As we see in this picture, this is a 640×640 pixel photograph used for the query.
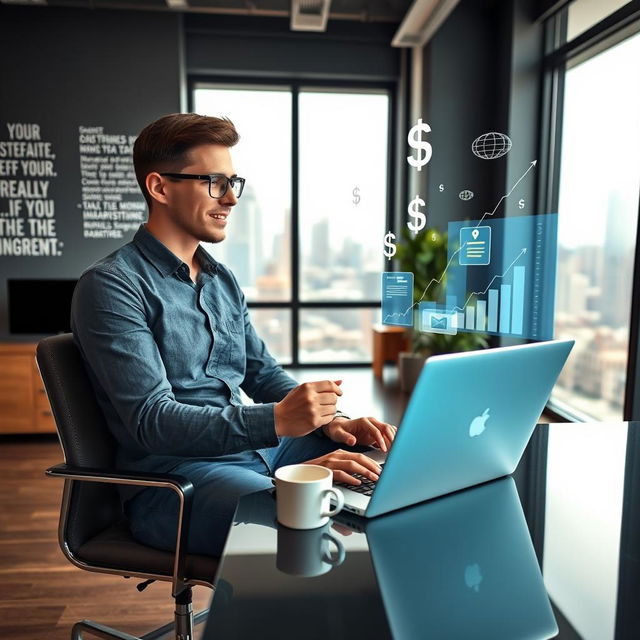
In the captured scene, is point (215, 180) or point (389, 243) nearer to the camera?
point (215, 180)

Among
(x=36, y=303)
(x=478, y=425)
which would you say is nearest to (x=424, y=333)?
(x=36, y=303)

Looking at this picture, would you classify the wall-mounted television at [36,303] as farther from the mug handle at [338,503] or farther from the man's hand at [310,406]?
the mug handle at [338,503]

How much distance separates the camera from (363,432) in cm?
120

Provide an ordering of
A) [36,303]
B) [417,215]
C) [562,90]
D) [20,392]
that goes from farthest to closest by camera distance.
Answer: [36,303]
[20,392]
[562,90]
[417,215]

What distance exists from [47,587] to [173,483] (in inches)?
52.8

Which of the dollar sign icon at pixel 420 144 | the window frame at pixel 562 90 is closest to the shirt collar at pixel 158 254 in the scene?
the dollar sign icon at pixel 420 144

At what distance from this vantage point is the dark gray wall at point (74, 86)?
408cm

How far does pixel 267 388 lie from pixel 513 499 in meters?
0.84

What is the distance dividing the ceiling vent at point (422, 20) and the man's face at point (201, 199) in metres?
2.76

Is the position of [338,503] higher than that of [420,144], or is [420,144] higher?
[420,144]

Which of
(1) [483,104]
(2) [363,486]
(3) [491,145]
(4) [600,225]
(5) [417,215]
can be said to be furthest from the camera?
(4) [600,225]

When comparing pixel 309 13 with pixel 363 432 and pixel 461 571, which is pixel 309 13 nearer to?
pixel 363 432

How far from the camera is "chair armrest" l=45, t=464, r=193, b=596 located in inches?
42.8

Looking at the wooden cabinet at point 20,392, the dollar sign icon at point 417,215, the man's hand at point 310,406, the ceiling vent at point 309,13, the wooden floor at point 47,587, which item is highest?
the ceiling vent at point 309,13
